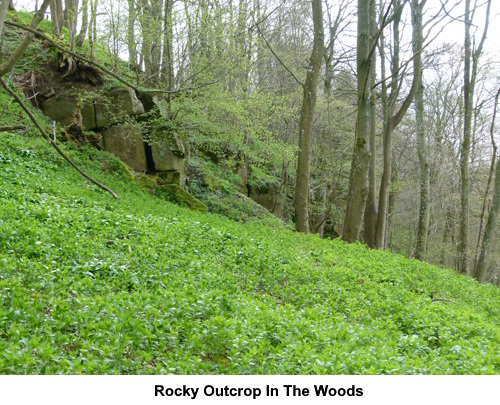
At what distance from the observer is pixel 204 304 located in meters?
4.64

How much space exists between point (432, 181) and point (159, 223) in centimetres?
2068

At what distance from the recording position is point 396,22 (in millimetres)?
14945

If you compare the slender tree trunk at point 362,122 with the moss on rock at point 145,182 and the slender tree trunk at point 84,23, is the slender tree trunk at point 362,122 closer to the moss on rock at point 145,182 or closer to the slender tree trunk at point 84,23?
the moss on rock at point 145,182

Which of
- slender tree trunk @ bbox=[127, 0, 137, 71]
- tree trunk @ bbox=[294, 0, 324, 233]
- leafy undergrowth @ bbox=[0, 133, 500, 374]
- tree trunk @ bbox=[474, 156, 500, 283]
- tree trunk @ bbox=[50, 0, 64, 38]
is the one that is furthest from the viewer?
tree trunk @ bbox=[50, 0, 64, 38]

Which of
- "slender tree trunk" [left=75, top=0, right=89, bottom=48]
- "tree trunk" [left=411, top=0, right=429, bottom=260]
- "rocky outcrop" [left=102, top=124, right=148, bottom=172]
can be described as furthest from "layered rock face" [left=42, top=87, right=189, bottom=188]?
"tree trunk" [left=411, top=0, right=429, bottom=260]

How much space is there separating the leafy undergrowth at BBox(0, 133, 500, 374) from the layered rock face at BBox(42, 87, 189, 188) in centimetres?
580

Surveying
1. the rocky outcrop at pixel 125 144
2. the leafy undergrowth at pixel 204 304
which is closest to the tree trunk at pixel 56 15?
the rocky outcrop at pixel 125 144

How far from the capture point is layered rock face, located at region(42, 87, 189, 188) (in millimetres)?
15375

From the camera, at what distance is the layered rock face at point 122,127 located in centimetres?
1538

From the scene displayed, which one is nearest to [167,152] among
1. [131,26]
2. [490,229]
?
[131,26]

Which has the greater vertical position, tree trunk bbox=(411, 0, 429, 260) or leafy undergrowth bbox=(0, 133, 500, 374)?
tree trunk bbox=(411, 0, 429, 260)

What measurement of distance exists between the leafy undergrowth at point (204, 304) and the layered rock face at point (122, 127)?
580 cm

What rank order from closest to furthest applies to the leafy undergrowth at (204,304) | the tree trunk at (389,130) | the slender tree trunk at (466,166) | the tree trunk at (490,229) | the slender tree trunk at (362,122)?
the leafy undergrowth at (204,304), the slender tree trunk at (362,122), the tree trunk at (389,130), the tree trunk at (490,229), the slender tree trunk at (466,166)

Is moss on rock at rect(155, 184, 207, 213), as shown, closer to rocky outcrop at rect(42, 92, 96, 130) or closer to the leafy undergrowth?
rocky outcrop at rect(42, 92, 96, 130)
